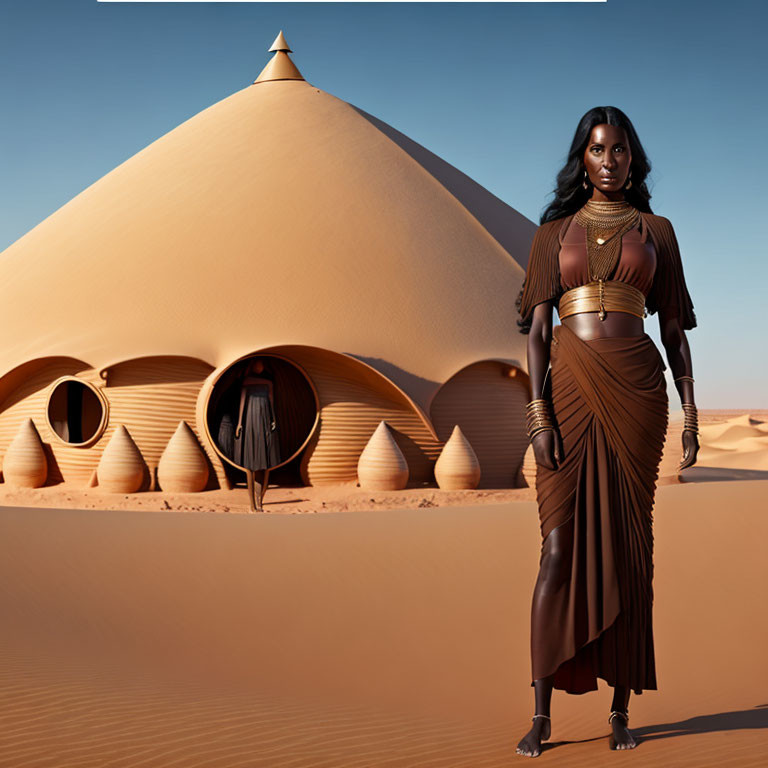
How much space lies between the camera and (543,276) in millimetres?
3533

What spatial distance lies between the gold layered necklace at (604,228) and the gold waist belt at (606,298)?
38 millimetres

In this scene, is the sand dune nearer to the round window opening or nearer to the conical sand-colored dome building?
the conical sand-colored dome building

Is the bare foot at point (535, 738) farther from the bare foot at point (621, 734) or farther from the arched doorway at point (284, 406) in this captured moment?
the arched doorway at point (284, 406)

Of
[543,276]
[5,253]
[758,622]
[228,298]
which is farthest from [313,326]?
[543,276]

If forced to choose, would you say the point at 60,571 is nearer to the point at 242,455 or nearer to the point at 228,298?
the point at 242,455

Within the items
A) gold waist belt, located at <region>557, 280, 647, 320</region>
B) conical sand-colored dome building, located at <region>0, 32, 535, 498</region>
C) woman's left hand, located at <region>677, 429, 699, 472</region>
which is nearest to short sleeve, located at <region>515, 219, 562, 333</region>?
gold waist belt, located at <region>557, 280, 647, 320</region>

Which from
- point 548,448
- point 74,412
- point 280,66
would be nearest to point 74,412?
point 74,412

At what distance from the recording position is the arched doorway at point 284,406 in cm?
1270

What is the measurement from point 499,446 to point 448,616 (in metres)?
8.12

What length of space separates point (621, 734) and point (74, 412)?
12544 millimetres

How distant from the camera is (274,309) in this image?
1361 cm

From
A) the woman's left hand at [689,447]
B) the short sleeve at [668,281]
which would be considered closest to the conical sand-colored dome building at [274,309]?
the woman's left hand at [689,447]

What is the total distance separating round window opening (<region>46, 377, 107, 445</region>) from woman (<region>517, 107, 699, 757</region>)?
11.3 meters

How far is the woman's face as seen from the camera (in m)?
3.41
